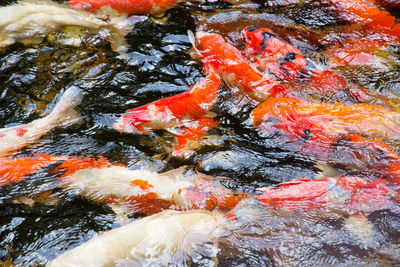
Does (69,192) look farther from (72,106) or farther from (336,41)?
(336,41)

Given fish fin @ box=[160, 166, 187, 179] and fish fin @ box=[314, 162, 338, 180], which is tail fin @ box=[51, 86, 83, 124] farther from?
fish fin @ box=[314, 162, 338, 180]

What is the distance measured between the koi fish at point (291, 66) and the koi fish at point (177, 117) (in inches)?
38.3

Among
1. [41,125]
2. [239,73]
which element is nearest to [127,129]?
[41,125]

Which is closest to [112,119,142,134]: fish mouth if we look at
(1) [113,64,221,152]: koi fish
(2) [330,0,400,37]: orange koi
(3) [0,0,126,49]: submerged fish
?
(1) [113,64,221,152]: koi fish

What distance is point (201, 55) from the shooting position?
4812 millimetres

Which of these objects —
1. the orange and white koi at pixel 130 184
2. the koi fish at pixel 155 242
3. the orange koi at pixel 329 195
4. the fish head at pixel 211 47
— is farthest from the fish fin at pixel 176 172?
the fish head at pixel 211 47

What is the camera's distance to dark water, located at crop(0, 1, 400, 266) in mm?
2975

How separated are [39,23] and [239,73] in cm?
294

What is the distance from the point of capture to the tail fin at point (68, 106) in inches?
164

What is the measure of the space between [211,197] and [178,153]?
71 centimetres

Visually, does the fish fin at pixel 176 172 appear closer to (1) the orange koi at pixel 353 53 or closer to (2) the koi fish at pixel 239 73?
(2) the koi fish at pixel 239 73

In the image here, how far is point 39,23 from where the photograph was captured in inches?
206

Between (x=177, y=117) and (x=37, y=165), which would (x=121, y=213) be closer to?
(x=37, y=165)

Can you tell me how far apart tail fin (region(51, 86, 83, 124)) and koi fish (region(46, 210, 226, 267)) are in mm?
1708
